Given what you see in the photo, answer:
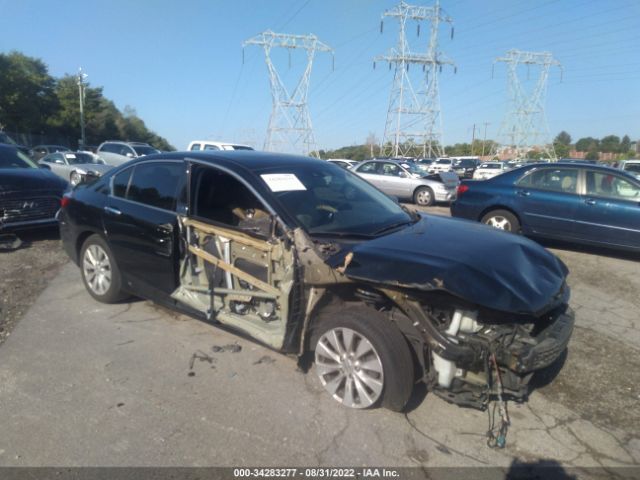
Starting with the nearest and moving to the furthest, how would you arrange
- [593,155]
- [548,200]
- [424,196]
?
[548,200]
[424,196]
[593,155]

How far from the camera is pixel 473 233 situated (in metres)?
3.73

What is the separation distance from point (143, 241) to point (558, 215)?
6430mm

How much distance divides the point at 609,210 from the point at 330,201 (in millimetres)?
5515

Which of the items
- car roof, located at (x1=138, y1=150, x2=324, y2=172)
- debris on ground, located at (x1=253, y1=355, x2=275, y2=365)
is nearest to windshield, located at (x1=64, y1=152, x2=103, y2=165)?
car roof, located at (x1=138, y1=150, x2=324, y2=172)

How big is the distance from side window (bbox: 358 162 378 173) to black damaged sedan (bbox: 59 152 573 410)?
1145 centimetres

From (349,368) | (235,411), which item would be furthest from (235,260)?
(349,368)

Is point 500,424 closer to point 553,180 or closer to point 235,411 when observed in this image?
point 235,411

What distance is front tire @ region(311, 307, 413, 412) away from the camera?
2.91 m

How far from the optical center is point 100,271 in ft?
16.0

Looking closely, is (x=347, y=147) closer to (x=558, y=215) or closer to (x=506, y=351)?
(x=558, y=215)

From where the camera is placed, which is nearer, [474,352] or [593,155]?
[474,352]

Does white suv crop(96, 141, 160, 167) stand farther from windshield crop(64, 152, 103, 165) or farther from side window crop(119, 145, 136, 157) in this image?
windshield crop(64, 152, 103, 165)

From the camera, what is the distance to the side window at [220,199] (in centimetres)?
408

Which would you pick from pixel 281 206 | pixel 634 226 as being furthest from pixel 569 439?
pixel 634 226
